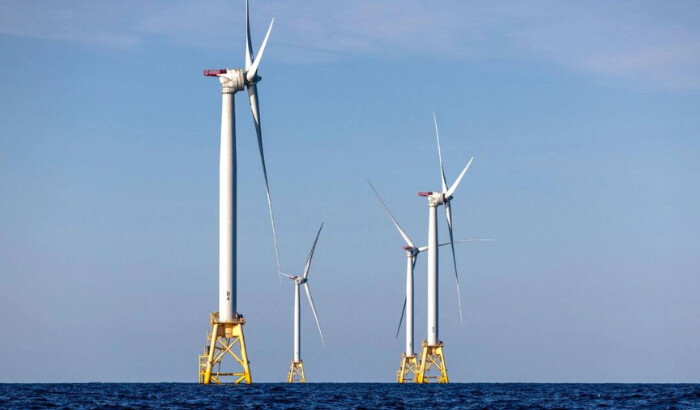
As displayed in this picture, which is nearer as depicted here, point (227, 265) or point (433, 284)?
point (227, 265)

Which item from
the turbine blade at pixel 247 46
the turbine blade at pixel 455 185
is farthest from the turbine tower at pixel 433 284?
the turbine blade at pixel 247 46

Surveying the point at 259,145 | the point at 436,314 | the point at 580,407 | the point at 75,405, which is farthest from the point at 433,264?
the point at 75,405

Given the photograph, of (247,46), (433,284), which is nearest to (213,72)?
(247,46)

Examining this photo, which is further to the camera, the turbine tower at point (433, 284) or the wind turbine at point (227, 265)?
the turbine tower at point (433, 284)

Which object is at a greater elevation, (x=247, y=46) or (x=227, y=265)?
(x=247, y=46)

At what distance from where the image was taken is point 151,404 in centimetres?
8525

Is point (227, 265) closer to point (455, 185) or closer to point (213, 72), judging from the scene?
point (213, 72)

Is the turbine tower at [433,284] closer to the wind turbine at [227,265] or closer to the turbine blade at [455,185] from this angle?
the turbine blade at [455,185]

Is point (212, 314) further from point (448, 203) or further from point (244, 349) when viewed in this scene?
point (448, 203)

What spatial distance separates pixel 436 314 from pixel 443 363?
32.4 feet

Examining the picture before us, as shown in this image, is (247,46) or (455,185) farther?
(455,185)

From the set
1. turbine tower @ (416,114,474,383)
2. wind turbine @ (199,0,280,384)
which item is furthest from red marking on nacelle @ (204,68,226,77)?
turbine tower @ (416,114,474,383)

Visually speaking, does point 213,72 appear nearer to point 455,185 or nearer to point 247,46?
point 247,46

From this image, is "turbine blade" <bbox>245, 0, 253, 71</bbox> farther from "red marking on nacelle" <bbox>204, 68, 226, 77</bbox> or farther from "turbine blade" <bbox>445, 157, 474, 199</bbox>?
"turbine blade" <bbox>445, 157, 474, 199</bbox>
